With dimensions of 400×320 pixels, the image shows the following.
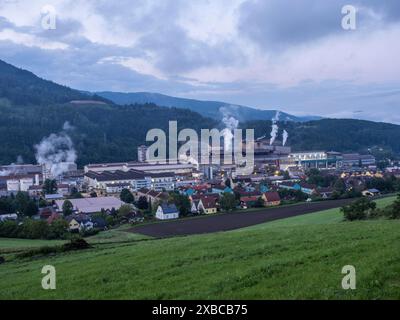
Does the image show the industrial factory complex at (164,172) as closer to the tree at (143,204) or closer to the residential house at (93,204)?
the residential house at (93,204)

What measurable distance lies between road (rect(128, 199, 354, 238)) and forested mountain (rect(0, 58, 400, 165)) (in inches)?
2158

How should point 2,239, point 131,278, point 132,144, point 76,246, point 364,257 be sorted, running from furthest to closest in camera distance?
point 132,144, point 2,239, point 76,246, point 131,278, point 364,257

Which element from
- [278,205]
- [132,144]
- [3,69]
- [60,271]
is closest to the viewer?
[60,271]

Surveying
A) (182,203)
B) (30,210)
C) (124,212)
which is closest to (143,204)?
(124,212)

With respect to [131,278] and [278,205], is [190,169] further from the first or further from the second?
[131,278]

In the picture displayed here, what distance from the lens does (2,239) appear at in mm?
26359

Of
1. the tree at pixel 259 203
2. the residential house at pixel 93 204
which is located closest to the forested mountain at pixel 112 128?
the residential house at pixel 93 204

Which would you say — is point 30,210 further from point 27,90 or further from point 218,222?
point 27,90

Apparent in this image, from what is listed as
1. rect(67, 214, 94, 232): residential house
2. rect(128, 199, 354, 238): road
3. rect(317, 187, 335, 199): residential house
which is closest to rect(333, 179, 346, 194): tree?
rect(317, 187, 335, 199): residential house

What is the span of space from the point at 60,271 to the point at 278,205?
93.7 feet

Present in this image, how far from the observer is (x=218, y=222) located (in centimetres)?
3020

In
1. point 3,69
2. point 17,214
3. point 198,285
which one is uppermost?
point 3,69

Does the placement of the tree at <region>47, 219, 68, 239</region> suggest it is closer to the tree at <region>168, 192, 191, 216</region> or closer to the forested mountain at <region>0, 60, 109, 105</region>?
the tree at <region>168, 192, 191, 216</region>
